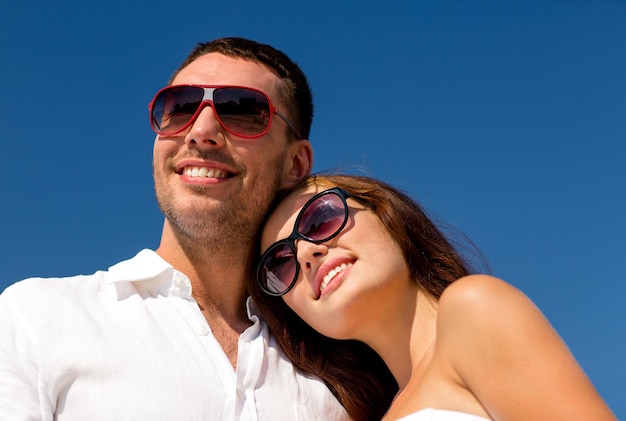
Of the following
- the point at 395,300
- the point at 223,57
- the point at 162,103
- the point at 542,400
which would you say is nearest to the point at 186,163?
the point at 162,103

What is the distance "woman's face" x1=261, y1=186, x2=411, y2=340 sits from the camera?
13.4 feet

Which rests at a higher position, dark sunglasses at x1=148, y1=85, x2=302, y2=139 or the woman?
dark sunglasses at x1=148, y1=85, x2=302, y2=139

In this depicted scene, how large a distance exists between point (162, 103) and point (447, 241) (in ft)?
7.32

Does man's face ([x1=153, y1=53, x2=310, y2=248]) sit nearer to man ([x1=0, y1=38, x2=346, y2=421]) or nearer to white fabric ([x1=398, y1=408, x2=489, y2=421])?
man ([x1=0, y1=38, x2=346, y2=421])

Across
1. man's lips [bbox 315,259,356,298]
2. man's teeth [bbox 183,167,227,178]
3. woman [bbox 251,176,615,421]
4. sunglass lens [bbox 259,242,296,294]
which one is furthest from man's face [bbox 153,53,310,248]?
man's lips [bbox 315,259,356,298]

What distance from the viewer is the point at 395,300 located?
13.7 feet

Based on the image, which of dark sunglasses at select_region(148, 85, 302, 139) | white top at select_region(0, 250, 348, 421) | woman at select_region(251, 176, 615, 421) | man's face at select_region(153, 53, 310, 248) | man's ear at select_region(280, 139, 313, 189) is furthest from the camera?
man's ear at select_region(280, 139, 313, 189)

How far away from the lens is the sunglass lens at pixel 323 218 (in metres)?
4.31

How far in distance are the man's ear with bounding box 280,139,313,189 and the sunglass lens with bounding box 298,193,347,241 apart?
0.71 meters

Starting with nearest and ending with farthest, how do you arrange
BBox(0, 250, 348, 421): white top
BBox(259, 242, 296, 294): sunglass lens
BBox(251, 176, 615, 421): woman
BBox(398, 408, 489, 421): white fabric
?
BBox(251, 176, 615, 421): woman
BBox(398, 408, 489, 421): white fabric
BBox(0, 250, 348, 421): white top
BBox(259, 242, 296, 294): sunglass lens

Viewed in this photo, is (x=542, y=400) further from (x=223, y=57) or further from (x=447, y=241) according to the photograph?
(x=223, y=57)

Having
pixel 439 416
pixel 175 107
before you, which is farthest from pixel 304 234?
pixel 439 416

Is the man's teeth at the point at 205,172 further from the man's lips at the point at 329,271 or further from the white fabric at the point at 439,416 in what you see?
the white fabric at the point at 439,416

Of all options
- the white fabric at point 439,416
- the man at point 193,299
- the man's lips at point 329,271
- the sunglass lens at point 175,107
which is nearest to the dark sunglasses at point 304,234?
the man's lips at point 329,271
